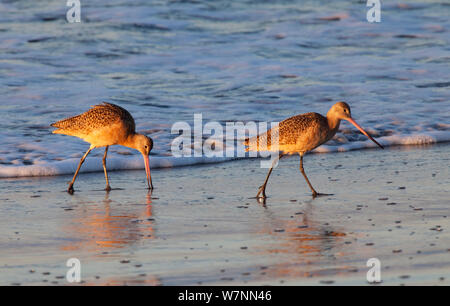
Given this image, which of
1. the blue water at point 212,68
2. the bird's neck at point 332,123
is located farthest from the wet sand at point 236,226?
the blue water at point 212,68

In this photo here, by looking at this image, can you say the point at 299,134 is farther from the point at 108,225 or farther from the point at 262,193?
the point at 108,225

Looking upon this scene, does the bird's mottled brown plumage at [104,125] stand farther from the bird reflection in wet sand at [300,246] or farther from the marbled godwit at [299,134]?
the bird reflection in wet sand at [300,246]

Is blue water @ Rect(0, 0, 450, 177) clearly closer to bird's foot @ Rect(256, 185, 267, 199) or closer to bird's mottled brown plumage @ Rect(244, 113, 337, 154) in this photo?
bird's mottled brown plumage @ Rect(244, 113, 337, 154)

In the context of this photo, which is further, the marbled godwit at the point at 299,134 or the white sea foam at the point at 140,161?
the white sea foam at the point at 140,161

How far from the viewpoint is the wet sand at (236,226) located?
16.5ft

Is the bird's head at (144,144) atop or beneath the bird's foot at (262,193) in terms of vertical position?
atop

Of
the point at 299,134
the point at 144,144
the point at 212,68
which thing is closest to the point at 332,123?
the point at 299,134

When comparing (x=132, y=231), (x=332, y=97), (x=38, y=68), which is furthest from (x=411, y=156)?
(x=38, y=68)

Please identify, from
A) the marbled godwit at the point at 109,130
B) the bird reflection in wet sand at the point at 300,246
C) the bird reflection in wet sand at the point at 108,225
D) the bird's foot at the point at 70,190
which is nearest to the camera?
the bird reflection in wet sand at the point at 300,246

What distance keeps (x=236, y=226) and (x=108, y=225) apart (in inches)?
38.3

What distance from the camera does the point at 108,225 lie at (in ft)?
21.0

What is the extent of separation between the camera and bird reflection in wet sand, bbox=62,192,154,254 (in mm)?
5812

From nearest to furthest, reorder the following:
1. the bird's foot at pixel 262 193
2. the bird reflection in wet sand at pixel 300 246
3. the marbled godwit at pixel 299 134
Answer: the bird reflection in wet sand at pixel 300 246, the bird's foot at pixel 262 193, the marbled godwit at pixel 299 134

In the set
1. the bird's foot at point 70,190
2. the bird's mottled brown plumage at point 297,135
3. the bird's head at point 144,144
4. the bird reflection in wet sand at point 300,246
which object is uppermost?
the bird's mottled brown plumage at point 297,135
